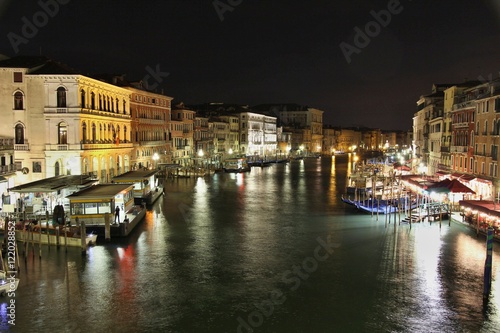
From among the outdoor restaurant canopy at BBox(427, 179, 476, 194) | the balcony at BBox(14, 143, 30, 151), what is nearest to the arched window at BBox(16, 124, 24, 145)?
the balcony at BBox(14, 143, 30, 151)

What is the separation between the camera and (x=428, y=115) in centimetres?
5212

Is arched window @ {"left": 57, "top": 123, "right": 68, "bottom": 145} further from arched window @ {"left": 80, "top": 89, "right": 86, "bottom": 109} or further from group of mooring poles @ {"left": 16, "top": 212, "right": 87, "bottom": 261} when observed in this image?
group of mooring poles @ {"left": 16, "top": 212, "right": 87, "bottom": 261}

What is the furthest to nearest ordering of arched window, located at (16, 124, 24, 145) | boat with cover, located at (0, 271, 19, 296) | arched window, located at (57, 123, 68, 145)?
1. arched window, located at (57, 123, 68, 145)
2. arched window, located at (16, 124, 24, 145)
3. boat with cover, located at (0, 271, 19, 296)

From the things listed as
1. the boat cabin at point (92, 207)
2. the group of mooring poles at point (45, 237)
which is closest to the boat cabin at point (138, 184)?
the boat cabin at point (92, 207)

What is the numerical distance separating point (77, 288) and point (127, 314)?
2847mm

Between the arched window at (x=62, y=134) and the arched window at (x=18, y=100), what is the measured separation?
2.73 meters

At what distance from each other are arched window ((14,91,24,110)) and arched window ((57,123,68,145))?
107 inches

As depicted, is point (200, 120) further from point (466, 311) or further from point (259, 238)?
point (466, 311)

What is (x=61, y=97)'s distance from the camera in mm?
31781

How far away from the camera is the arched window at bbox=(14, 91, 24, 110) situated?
3105 cm

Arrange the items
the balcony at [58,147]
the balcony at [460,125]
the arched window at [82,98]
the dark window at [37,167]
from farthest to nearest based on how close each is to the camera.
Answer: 1. the balcony at [460,125]
2. the arched window at [82,98]
3. the dark window at [37,167]
4. the balcony at [58,147]

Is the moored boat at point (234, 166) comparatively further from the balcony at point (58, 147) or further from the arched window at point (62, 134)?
the balcony at point (58, 147)

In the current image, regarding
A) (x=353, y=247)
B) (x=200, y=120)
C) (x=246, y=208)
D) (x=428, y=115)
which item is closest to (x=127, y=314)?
(x=353, y=247)

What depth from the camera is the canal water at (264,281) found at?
1272 cm
